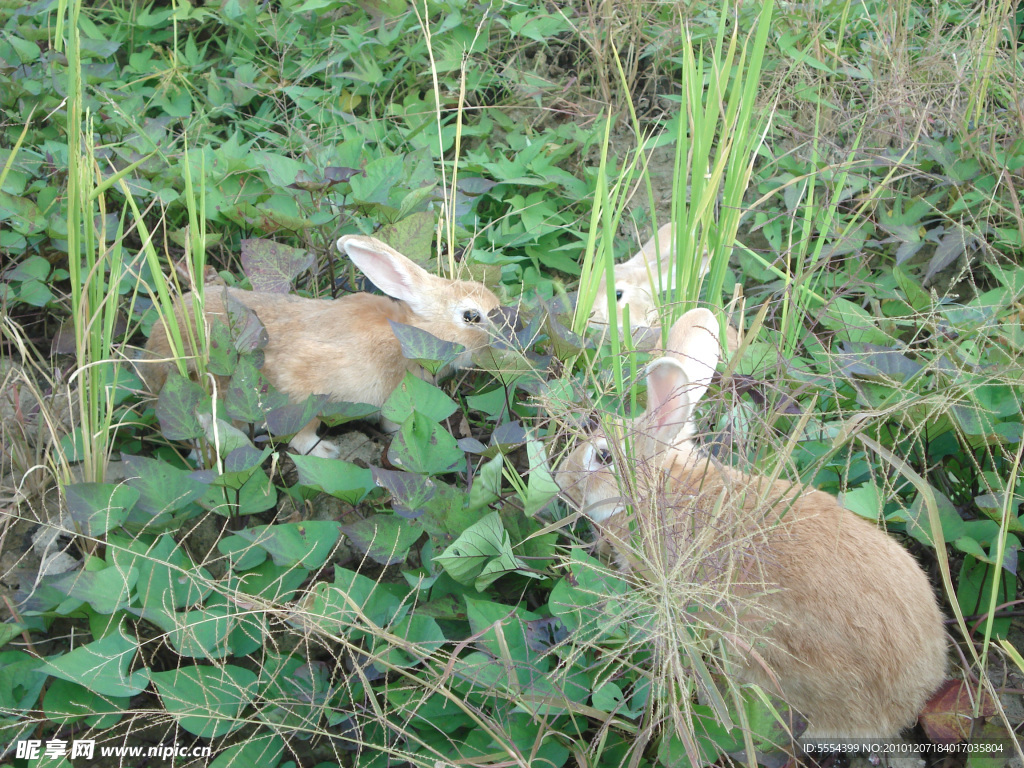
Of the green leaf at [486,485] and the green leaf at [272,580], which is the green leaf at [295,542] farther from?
the green leaf at [486,485]

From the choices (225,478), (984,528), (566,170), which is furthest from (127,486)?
(566,170)

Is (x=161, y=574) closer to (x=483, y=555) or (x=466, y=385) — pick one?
(x=483, y=555)

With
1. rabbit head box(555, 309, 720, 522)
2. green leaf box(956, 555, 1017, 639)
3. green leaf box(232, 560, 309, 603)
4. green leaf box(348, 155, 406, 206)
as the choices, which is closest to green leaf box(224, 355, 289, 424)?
green leaf box(232, 560, 309, 603)

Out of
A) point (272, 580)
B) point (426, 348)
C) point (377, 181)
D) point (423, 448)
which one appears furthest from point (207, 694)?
point (377, 181)

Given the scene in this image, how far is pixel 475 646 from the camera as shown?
1735 mm

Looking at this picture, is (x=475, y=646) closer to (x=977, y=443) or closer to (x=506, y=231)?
(x=977, y=443)

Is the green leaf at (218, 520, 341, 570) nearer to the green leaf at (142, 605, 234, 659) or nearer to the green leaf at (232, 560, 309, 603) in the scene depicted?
the green leaf at (232, 560, 309, 603)

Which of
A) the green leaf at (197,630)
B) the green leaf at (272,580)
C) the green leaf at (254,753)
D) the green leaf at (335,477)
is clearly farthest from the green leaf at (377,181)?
the green leaf at (254,753)

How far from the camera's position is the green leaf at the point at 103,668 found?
64.8 inches

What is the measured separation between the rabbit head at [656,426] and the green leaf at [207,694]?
79 cm

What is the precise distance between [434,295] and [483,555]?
133 cm

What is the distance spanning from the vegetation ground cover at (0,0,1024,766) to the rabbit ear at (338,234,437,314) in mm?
156

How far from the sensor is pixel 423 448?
199 cm

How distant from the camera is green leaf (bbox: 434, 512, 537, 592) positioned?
1.76m
